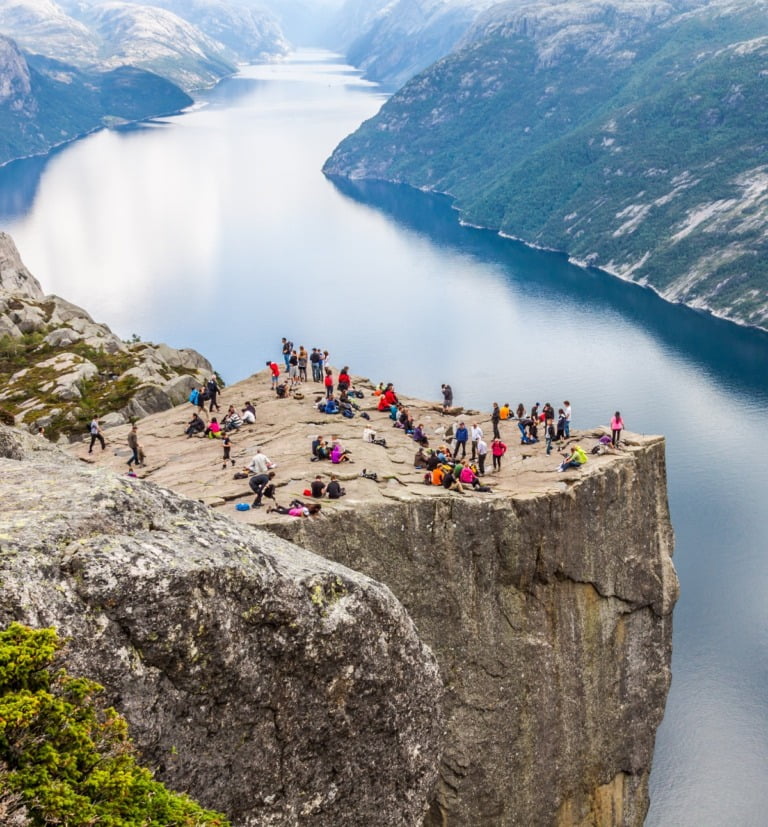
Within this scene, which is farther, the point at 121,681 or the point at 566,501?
the point at 566,501

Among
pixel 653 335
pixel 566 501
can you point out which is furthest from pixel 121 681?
pixel 653 335

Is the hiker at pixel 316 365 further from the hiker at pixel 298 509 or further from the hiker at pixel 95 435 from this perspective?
the hiker at pixel 298 509

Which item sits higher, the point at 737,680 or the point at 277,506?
the point at 277,506

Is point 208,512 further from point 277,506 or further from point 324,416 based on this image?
point 324,416

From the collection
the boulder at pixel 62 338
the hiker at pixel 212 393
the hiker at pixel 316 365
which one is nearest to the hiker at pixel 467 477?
the hiker at pixel 316 365

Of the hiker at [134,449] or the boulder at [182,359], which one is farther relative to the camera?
the boulder at [182,359]

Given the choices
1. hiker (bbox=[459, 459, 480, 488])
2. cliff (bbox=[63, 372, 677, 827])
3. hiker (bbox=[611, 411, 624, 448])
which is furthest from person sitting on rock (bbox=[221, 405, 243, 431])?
hiker (bbox=[611, 411, 624, 448])
